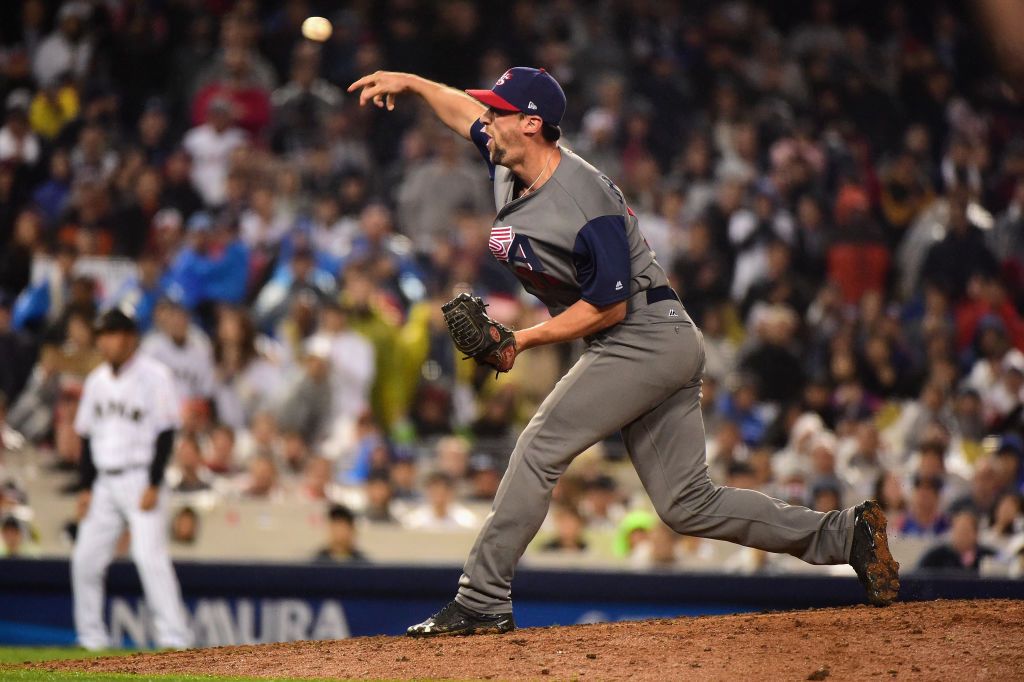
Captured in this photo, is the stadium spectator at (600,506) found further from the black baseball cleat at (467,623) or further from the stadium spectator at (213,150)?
the stadium spectator at (213,150)

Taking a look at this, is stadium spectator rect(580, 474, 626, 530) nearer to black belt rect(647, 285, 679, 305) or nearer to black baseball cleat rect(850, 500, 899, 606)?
black baseball cleat rect(850, 500, 899, 606)

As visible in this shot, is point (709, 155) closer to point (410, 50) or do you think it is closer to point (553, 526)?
point (410, 50)

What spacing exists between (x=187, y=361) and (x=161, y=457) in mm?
2698

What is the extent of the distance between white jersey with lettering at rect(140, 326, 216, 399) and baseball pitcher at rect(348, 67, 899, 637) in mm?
6397

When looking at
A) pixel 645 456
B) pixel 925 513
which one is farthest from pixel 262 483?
pixel 645 456

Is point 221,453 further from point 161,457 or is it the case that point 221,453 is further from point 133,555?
point 133,555

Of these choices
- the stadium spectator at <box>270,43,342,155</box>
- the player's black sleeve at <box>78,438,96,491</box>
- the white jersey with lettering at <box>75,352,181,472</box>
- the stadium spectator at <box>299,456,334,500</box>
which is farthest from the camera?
the stadium spectator at <box>270,43,342,155</box>

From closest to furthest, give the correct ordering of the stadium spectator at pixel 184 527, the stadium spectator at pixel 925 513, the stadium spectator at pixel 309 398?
the stadium spectator at pixel 925 513
the stadium spectator at pixel 184 527
the stadium spectator at pixel 309 398

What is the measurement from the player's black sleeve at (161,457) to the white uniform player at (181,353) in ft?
8.30

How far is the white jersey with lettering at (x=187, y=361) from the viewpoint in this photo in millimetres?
11016

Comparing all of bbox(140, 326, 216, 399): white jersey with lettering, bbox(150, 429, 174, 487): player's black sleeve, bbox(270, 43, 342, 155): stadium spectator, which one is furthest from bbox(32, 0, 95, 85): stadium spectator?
bbox(150, 429, 174, 487): player's black sleeve

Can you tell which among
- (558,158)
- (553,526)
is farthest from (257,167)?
(558,158)

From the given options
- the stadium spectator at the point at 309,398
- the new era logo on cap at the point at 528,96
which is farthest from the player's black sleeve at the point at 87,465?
the new era logo on cap at the point at 528,96

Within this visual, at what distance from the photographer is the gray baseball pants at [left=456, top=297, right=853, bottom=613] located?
16.0 feet
